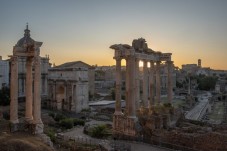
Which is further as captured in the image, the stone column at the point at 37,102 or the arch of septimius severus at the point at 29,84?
the arch of septimius severus at the point at 29,84

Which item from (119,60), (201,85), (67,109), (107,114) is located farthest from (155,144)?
(201,85)

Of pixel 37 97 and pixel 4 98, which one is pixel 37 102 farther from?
pixel 4 98

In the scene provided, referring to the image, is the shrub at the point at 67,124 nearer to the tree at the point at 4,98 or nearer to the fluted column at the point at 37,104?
the fluted column at the point at 37,104

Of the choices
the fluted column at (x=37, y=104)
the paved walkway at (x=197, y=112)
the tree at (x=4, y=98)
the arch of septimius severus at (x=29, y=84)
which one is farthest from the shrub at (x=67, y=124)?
the paved walkway at (x=197, y=112)

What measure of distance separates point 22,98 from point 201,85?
7521 centimetres

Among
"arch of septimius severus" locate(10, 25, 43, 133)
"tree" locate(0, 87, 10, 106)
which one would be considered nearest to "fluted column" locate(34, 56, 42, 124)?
"arch of septimius severus" locate(10, 25, 43, 133)

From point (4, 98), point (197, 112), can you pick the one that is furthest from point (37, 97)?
point (197, 112)

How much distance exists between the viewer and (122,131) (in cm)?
2386

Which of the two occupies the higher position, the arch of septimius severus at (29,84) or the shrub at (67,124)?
the arch of septimius severus at (29,84)

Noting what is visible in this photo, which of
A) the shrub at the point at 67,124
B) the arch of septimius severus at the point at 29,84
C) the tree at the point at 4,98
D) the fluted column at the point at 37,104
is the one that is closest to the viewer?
the fluted column at the point at 37,104

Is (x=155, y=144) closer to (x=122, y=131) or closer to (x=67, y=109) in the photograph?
(x=122, y=131)

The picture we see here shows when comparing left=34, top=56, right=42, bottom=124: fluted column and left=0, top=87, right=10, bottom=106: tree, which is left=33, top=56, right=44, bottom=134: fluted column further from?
left=0, top=87, right=10, bottom=106: tree

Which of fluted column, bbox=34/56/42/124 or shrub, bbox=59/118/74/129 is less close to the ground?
fluted column, bbox=34/56/42/124

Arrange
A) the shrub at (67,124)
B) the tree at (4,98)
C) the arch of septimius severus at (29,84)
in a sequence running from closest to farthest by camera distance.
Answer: the arch of septimius severus at (29,84) → the shrub at (67,124) → the tree at (4,98)
